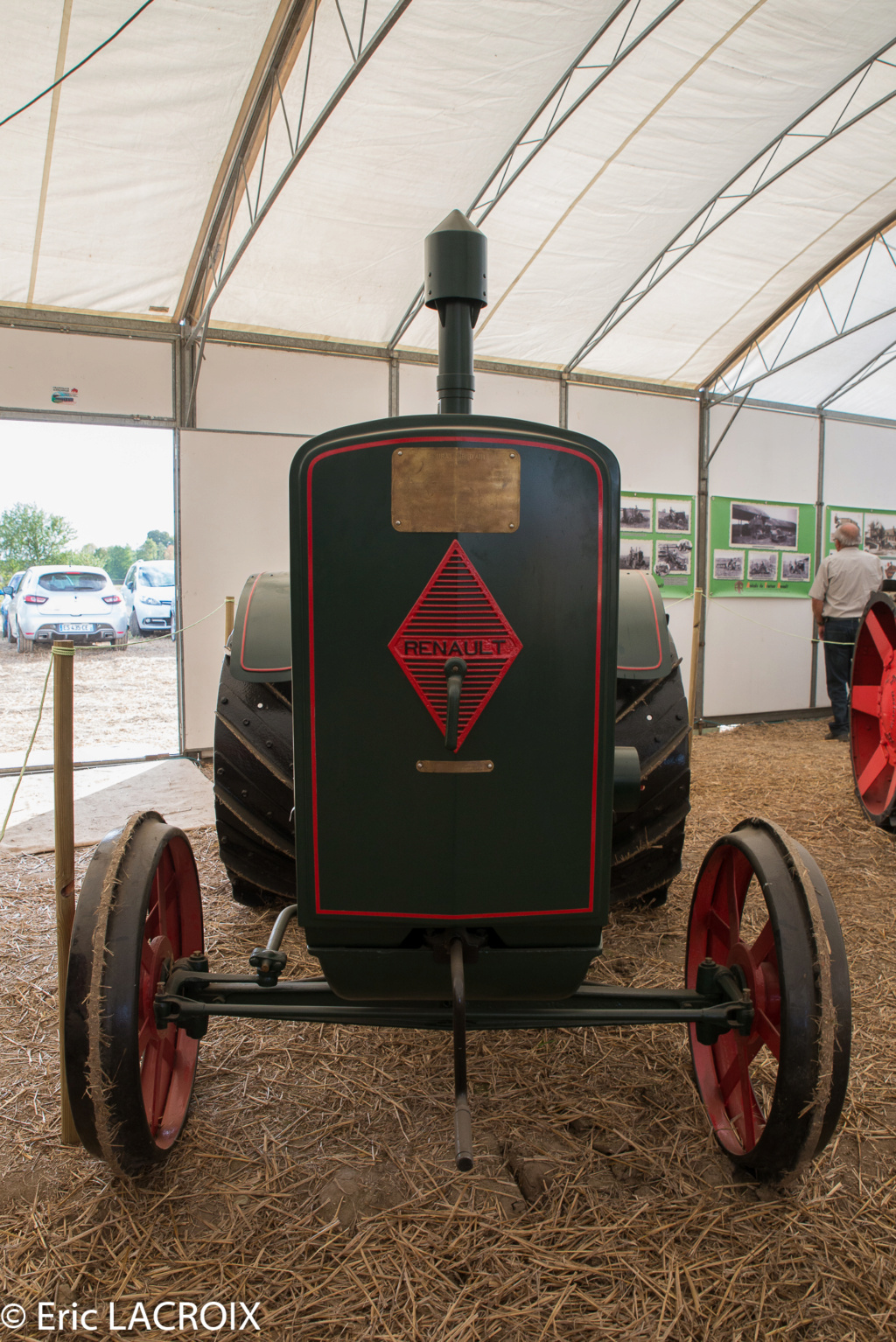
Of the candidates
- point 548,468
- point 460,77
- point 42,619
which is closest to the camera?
point 548,468

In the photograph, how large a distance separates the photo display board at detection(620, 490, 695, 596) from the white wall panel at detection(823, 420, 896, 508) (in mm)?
1833

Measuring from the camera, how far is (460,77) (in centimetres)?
398

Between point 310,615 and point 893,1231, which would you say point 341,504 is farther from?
point 893,1231

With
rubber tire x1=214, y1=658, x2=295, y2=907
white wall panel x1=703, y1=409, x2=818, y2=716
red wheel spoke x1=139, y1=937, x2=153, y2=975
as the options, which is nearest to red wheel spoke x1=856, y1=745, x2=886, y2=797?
rubber tire x1=214, y1=658, x2=295, y2=907

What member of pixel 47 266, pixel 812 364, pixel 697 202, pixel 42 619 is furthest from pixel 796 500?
pixel 42 619

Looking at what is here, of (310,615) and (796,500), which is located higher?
(796,500)

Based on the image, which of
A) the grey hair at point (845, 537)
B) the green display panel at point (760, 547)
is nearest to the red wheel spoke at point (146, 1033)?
the grey hair at point (845, 537)

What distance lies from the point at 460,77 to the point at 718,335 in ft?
10.8

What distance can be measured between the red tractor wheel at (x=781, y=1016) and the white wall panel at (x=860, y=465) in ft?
A: 23.5

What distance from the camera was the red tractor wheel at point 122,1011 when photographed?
1.33 m

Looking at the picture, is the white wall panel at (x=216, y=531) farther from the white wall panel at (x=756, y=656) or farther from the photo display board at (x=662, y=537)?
the white wall panel at (x=756, y=656)

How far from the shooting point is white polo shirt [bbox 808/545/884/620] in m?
6.07

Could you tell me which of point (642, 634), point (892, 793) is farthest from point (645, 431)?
point (642, 634)

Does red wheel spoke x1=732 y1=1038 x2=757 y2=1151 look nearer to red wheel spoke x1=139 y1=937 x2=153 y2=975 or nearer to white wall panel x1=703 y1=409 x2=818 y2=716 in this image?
red wheel spoke x1=139 y1=937 x2=153 y2=975
